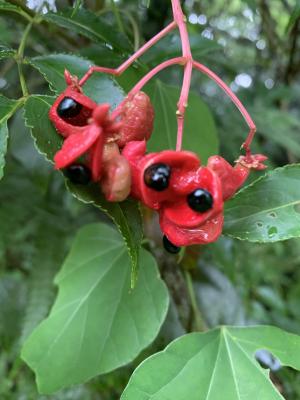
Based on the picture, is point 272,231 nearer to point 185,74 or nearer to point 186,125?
point 185,74

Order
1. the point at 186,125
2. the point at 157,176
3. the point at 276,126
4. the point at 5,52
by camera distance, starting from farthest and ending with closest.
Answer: the point at 276,126, the point at 186,125, the point at 5,52, the point at 157,176

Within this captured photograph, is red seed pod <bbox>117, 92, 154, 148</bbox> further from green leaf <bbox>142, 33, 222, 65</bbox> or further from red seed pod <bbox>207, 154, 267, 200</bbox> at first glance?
green leaf <bbox>142, 33, 222, 65</bbox>

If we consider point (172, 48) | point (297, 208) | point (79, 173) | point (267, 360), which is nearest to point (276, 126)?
point (172, 48)

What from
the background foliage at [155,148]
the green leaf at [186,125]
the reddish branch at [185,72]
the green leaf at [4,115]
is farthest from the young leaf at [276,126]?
the green leaf at [4,115]

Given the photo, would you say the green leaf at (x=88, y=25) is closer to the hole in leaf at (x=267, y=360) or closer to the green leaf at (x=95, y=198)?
the green leaf at (x=95, y=198)

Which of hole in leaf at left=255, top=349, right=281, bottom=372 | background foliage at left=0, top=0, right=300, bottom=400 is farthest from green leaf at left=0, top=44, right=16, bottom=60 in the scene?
hole in leaf at left=255, top=349, right=281, bottom=372

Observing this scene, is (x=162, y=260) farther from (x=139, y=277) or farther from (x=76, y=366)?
(x=76, y=366)
